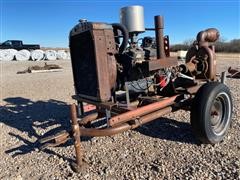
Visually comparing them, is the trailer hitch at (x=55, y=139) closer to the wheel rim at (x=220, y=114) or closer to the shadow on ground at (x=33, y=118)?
the shadow on ground at (x=33, y=118)

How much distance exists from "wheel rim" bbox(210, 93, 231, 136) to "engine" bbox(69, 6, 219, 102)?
53cm

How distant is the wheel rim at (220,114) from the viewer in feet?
13.3

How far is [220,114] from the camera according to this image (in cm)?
423

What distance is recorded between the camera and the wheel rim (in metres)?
4.07

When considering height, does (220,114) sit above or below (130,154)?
above

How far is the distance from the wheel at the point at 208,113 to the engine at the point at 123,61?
0.54m

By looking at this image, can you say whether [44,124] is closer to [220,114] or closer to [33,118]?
[33,118]

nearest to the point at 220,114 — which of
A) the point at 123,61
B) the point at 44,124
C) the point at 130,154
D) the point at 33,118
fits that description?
the point at 130,154

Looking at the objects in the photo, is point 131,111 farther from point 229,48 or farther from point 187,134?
point 229,48

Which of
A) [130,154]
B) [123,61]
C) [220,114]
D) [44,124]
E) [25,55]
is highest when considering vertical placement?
[25,55]

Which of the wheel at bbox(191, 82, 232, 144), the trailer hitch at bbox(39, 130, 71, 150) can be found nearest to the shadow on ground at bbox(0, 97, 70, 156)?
the trailer hitch at bbox(39, 130, 71, 150)

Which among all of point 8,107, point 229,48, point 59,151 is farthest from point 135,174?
point 229,48

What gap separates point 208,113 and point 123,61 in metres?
1.34

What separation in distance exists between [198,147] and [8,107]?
490cm
